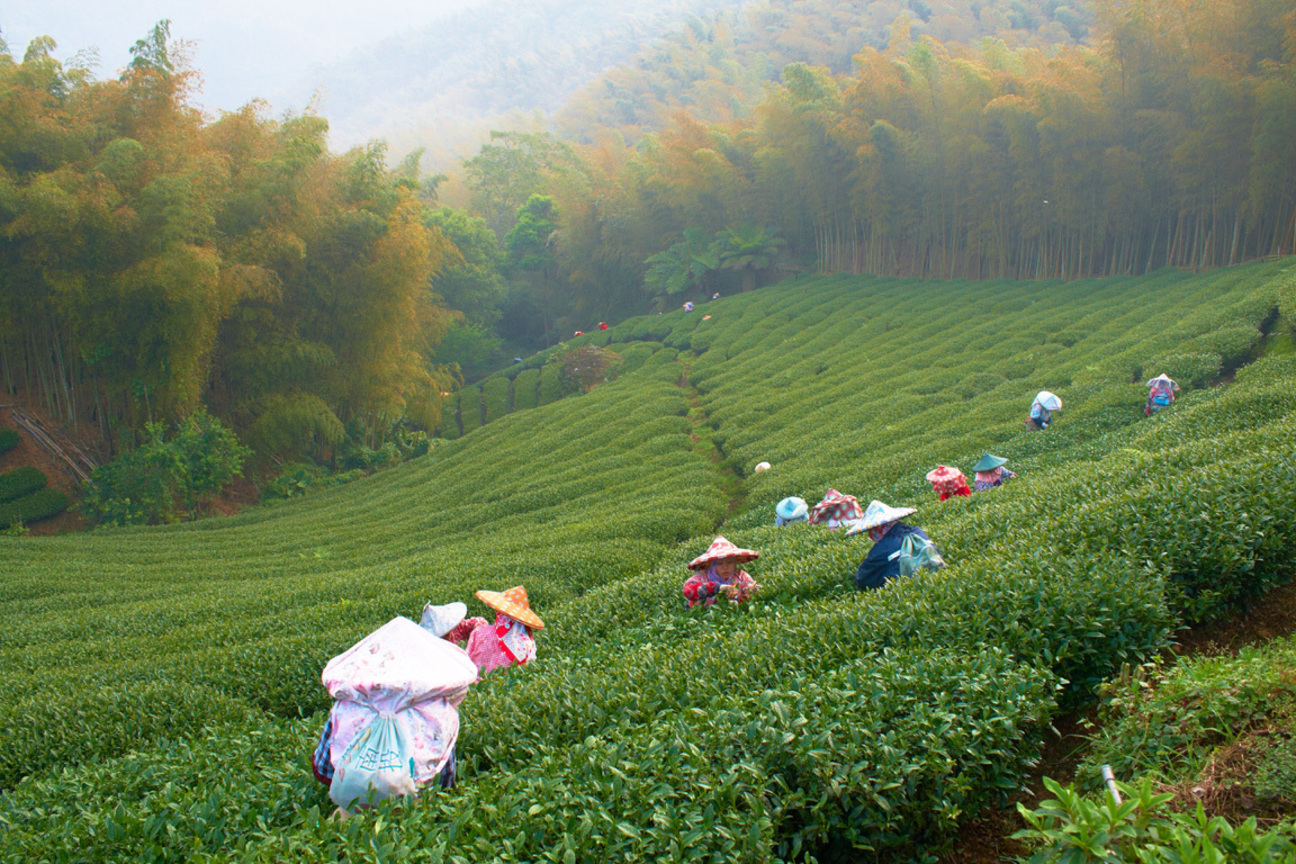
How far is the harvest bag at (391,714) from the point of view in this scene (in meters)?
4.12

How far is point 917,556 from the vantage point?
6578mm

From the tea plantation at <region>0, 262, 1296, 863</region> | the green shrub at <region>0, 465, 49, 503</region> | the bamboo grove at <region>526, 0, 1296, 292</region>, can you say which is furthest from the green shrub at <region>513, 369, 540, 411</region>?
the tea plantation at <region>0, 262, 1296, 863</region>

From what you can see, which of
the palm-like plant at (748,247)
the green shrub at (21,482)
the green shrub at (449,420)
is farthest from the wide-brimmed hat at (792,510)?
the palm-like plant at (748,247)

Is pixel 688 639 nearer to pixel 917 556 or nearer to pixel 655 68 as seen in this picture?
pixel 917 556

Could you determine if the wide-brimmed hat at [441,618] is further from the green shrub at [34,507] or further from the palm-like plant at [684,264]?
the palm-like plant at [684,264]

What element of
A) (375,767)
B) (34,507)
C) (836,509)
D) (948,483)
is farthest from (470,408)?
(375,767)

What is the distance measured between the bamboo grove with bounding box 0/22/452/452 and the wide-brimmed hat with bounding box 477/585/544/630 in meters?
18.0

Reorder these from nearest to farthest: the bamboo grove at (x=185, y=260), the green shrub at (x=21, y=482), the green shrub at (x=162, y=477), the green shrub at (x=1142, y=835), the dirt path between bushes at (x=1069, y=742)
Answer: the green shrub at (x=1142, y=835) < the dirt path between bushes at (x=1069, y=742) < the bamboo grove at (x=185, y=260) < the green shrub at (x=21, y=482) < the green shrub at (x=162, y=477)

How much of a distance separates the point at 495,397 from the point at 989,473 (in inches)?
1226

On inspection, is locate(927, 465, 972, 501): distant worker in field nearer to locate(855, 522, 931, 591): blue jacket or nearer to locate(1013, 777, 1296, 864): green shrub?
locate(855, 522, 931, 591): blue jacket

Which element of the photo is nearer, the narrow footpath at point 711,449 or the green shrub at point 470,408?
the narrow footpath at point 711,449

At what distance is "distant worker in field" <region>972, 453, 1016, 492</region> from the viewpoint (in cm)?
1071

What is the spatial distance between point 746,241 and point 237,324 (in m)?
27.7

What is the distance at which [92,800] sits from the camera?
15.6 feet
